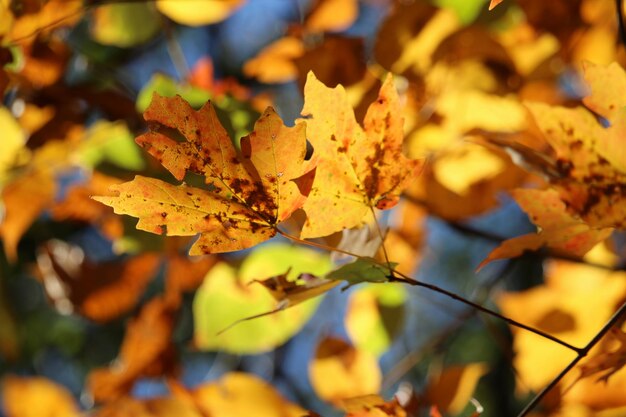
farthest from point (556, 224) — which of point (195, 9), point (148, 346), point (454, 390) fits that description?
point (148, 346)

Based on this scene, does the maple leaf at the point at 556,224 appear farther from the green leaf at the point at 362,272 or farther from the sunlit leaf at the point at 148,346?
the sunlit leaf at the point at 148,346

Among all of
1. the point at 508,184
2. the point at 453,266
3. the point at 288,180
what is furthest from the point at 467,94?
the point at 453,266

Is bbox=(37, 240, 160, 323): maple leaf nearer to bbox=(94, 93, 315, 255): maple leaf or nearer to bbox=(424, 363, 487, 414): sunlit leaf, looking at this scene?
bbox=(424, 363, 487, 414): sunlit leaf

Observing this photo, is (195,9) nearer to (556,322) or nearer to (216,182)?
(216,182)

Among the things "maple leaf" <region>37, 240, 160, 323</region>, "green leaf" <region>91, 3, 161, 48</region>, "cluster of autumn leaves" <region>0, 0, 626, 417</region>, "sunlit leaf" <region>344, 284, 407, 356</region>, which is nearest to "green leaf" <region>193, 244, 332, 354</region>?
"cluster of autumn leaves" <region>0, 0, 626, 417</region>

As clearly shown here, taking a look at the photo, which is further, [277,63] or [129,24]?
[129,24]

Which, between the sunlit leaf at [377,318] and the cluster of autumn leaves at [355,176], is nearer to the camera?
the cluster of autumn leaves at [355,176]

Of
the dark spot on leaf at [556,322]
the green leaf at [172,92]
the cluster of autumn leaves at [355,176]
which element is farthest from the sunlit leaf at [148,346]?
the dark spot on leaf at [556,322]

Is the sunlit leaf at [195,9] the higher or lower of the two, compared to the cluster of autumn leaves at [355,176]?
higher
